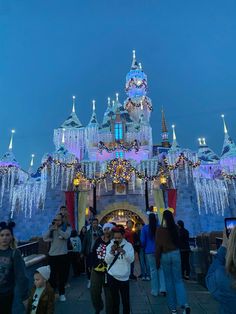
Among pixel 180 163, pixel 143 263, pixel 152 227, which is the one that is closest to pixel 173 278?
pixel 152 227

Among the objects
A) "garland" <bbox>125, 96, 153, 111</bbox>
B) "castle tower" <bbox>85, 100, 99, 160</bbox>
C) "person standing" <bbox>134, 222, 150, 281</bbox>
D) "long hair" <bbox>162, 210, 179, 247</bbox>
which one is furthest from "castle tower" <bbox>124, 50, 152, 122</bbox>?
"long hair" <bbox>162, 210, 179, 247</bbox>

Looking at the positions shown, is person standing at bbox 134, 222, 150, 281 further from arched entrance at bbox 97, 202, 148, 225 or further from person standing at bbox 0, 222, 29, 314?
arched entrance at bbox 97, 202, 148, 225

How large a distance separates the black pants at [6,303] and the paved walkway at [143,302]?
2.14 metres

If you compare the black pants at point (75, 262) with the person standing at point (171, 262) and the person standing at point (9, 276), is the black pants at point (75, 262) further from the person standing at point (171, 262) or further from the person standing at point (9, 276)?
the person standing at point (9, 276)

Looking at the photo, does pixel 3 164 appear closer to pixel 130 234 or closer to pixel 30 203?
pixel 30 203

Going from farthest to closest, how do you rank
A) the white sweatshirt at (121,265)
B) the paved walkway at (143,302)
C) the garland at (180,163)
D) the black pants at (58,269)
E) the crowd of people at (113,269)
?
the garland at (180,163), the black pants at (58,269), the paved walkway at (143,302), the white sweatshirt at (121,265), the crowd of people at (113,269)

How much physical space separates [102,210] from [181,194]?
697cm

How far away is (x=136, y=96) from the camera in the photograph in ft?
112

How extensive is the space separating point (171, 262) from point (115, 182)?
16117 millimetres

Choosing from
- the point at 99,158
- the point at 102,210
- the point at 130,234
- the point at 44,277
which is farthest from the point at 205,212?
the point at 44,277

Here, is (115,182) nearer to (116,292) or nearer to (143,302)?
(143,302)

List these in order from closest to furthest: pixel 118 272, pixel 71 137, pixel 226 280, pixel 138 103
Answer: 1. pixel 226 280
2. pixel 118 272
3. pixel 71 137
4. pixel 138 103

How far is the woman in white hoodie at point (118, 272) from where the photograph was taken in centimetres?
381

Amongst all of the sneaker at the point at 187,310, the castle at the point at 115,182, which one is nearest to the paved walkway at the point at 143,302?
the sneaker at the point at 187,310
